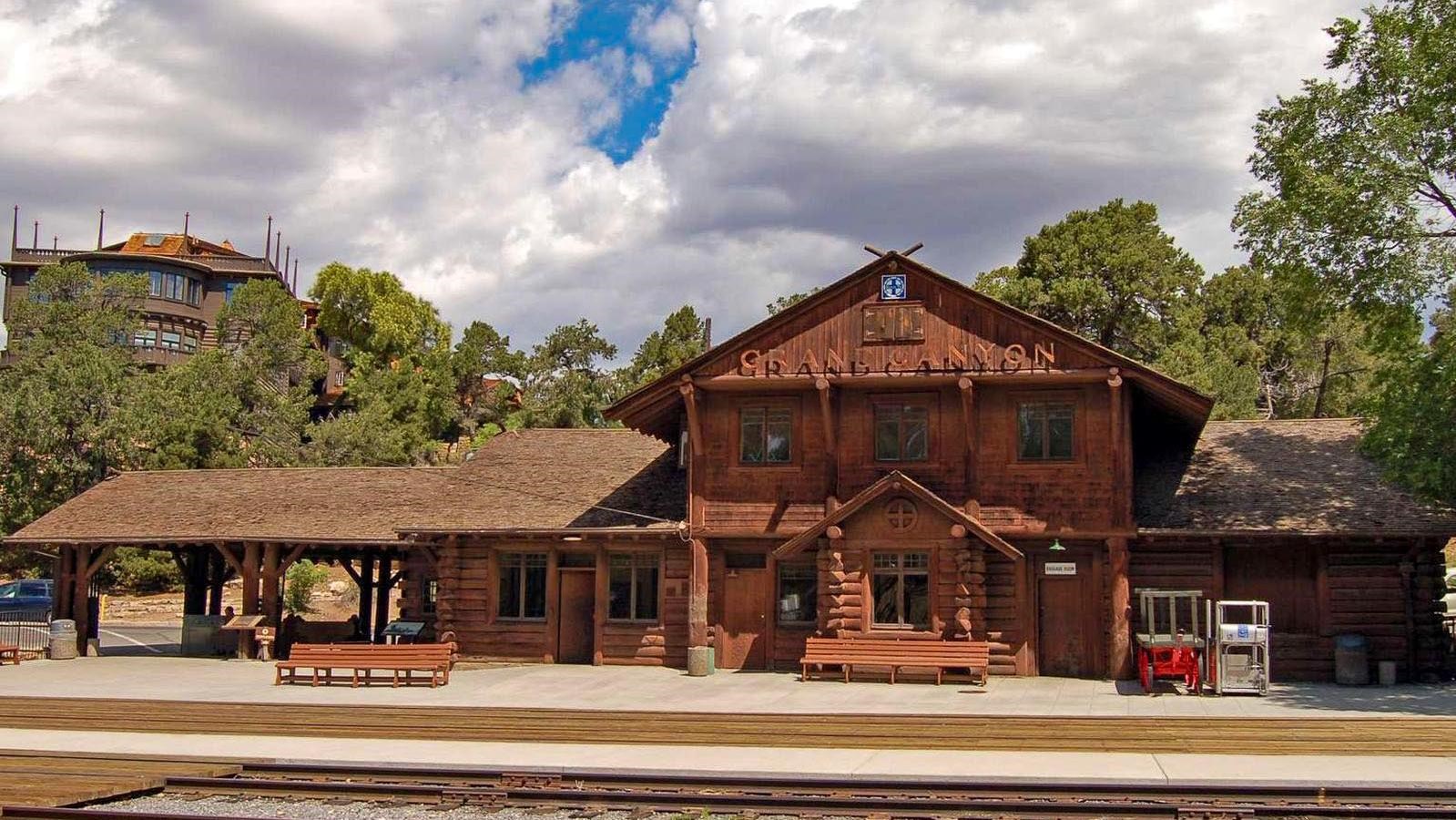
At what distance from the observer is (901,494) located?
2597cm

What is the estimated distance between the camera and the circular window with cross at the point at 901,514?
84.8ft

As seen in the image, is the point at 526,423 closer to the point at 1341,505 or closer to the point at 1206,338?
the point at 1206,338

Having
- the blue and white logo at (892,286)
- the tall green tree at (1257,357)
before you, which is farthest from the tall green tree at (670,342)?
the blue and white logo at (892,286)

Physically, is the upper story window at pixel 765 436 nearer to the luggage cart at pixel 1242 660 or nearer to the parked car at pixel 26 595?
the luggage cart at pixel 1242 660

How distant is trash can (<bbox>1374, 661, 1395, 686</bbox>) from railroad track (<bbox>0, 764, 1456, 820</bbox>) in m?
11.6

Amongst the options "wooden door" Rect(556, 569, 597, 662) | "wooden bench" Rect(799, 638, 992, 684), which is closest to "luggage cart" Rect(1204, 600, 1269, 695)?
"wooden bench" Rect(799, 638, 992, 684)

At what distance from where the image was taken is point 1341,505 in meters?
25.2

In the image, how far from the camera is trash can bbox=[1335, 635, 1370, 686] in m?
23.9

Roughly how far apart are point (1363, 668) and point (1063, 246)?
96.3ft

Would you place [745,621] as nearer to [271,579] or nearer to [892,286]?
[892,286]

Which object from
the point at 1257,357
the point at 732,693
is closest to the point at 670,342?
the point at 1257,357

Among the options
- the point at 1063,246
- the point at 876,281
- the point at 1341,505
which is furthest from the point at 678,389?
the point at 1063,246

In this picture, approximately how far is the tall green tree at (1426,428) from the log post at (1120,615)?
15.5 feet

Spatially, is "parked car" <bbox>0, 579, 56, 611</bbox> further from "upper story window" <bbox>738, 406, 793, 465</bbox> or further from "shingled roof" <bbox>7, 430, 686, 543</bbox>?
"upper story window" <bbox>738, 406, 793, 465</bbox>
